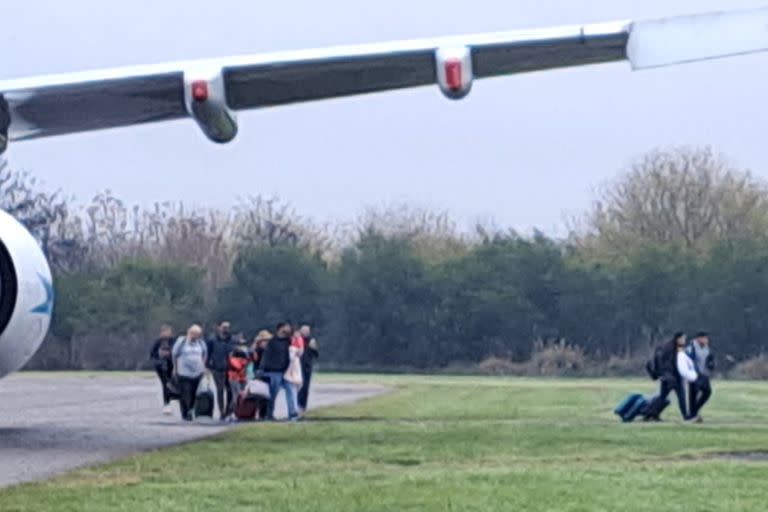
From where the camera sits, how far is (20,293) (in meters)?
22.2

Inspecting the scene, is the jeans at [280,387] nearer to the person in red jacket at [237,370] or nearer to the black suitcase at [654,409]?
the person in red jacket at [237,370]

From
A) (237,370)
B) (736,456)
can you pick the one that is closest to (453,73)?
(736,456)

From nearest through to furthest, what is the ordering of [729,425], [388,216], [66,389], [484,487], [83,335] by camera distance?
[484,487], [729,425], [66,389], [83,335], [388,216]

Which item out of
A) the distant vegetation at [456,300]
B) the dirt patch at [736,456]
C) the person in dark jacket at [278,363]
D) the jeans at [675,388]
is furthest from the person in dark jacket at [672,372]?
the distant vegetation at [456,300]

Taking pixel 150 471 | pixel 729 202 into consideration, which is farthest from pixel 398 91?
pixel 729 202

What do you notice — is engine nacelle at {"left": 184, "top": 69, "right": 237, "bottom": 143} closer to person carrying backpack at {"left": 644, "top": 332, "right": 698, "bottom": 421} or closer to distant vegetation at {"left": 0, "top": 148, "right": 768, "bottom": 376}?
person carrying backpack at {"left": 644, "top": 332, "right": 698, "bottom": 421}

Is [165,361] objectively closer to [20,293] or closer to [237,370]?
[237,370]

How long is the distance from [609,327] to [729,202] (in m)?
12.7

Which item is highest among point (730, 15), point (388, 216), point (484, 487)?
point (388, 216)

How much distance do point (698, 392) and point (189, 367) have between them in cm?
807

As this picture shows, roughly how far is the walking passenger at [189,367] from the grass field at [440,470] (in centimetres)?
A: 197

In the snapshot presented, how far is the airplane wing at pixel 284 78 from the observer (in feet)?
56.5

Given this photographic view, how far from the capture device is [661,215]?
249 feet

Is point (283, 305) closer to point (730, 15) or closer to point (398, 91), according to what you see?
point (398, 91)
